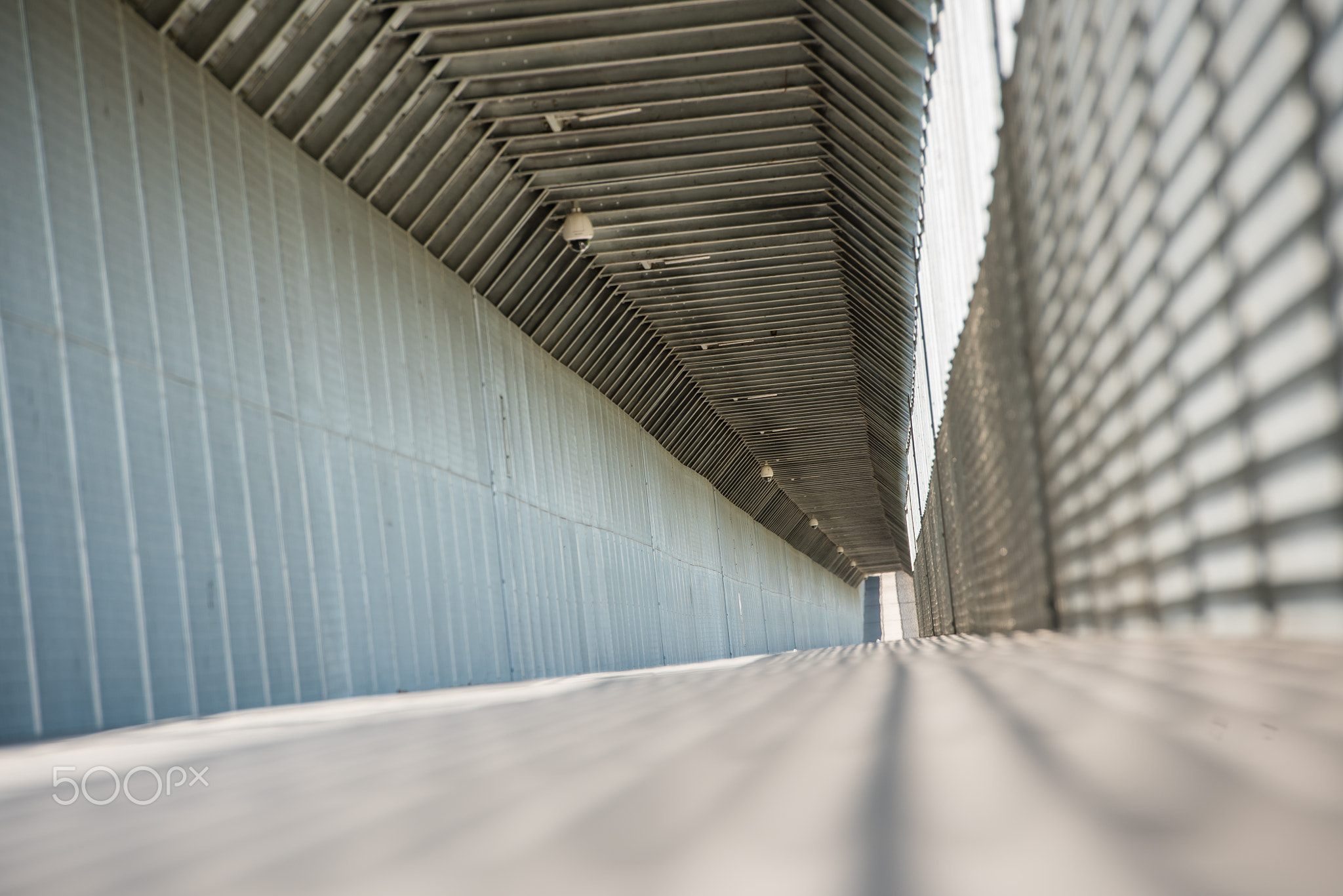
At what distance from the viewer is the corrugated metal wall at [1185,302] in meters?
2.01

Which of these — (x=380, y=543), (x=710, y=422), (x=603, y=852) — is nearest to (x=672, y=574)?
(x=710, y=422)

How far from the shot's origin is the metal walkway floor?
26.0 inches

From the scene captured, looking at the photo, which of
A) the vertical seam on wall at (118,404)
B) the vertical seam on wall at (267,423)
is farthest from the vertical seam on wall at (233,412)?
the vertical seam on wall at (118,404)

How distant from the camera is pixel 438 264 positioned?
12.8 metres

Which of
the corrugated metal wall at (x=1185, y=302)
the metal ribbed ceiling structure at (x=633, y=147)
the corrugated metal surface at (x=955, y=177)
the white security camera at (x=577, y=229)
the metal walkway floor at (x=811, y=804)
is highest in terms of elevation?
the metal ribbed ceiling structure at (x=633, y=147)

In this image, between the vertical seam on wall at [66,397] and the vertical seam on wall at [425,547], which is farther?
the vertical seam on wall at [425,547]

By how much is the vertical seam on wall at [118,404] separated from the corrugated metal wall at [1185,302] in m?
5.57

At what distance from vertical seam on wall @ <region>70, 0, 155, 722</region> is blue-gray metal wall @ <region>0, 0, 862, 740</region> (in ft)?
0.06

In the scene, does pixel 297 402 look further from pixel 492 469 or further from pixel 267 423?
pixel 492 469

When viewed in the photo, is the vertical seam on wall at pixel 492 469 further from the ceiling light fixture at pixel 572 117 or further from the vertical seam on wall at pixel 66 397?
the vertical seam on wall at pixel 66 397

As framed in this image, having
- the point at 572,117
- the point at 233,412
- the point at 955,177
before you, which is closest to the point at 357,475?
the point at 233,412

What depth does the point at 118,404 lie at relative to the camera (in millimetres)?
7070

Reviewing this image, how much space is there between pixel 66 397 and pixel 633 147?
23.4 feet

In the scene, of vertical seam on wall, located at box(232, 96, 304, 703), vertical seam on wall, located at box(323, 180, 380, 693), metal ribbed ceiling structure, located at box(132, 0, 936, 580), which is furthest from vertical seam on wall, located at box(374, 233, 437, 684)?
vertical seam on wall, located at box(232, 96, 304, 703)
